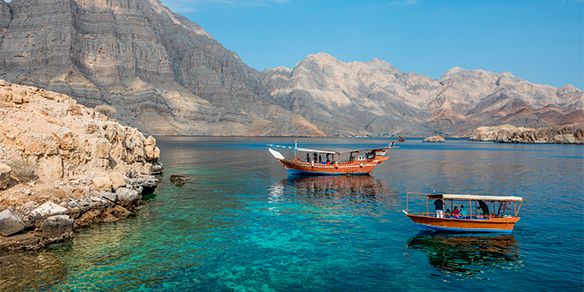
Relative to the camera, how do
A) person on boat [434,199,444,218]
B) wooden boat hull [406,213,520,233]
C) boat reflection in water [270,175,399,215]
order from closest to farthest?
wooden boat hull [406,213,520,233], person on boat [434,199,444,218], boat reflection in water [270,175,399,215]

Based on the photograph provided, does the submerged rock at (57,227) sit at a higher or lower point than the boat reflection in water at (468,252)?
higher

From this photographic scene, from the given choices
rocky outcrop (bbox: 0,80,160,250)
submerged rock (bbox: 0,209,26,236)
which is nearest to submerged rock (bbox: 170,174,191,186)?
rocky outcrop (bbox: 0,80,160,250)

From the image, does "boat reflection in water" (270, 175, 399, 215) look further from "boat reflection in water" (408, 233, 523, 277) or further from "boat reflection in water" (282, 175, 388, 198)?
"boat reflection in water" (408, 233, 523, 277)

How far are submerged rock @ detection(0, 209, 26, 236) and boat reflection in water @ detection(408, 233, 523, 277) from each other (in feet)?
94.7

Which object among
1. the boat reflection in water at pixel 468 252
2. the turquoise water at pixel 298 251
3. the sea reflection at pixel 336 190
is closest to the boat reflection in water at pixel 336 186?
the sea reflection at pixel 336 190

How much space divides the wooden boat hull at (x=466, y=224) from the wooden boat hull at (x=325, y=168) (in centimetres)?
3890

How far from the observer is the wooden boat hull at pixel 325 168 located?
7369 cm

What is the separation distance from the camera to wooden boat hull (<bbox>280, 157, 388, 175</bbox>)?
73.7m

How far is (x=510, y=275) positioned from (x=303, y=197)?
2956 cm

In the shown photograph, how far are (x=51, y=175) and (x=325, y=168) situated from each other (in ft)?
150

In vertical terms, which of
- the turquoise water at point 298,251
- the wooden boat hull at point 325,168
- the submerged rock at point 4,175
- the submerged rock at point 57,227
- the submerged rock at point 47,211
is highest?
the submerged rock at point 4,175

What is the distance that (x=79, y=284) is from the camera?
23.8m

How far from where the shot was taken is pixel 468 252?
30.6m

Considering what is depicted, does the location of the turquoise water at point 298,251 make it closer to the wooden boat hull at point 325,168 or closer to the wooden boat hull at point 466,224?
the wooden boat hull at point 466,224
